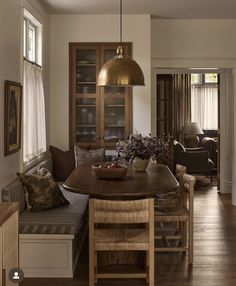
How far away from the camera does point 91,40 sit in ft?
24.8

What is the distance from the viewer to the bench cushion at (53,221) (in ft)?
14.8

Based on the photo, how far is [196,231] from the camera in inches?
251

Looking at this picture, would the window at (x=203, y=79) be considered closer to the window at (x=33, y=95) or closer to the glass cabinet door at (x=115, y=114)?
the glass cabinet door at (x=115, y=114)

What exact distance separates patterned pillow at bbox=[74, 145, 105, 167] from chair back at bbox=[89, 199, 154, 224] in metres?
3.36

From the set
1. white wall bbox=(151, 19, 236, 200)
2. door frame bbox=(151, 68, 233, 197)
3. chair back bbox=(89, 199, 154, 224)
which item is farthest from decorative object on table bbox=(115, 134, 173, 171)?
door frame bbox=(151, 68, 233, 197)

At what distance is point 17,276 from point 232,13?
6.13m

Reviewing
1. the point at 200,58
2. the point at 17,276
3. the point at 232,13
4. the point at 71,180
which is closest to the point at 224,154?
the point at 200,58

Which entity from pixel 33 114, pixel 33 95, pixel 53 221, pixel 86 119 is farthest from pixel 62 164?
pixel 53 221

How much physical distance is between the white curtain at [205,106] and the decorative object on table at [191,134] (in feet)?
4.84

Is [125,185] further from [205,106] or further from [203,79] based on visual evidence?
[203,79]

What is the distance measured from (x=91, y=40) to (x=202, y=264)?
12.7 ft

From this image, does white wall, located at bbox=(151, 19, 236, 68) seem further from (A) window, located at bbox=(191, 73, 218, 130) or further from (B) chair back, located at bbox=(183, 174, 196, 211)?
(A) window, located at bbox=(191, 73, 218, 130)

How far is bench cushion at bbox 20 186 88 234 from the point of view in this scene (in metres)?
4.52

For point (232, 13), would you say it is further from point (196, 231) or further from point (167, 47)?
point (196, 231)
